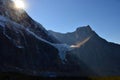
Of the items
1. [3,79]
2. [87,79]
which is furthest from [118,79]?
[3,79]

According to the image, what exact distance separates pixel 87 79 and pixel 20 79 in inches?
449

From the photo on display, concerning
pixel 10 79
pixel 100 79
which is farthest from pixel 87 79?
pixel 10 79

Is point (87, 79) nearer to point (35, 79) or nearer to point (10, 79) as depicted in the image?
point (35, 79)

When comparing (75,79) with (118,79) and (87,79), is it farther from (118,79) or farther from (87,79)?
(118,79)

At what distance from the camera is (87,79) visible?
54.8 meters

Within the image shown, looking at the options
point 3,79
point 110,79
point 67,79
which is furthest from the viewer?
point 67,79

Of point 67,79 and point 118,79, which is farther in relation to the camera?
point 67,79

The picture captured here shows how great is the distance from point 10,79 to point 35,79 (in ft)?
12.4

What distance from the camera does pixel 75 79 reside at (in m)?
59.3

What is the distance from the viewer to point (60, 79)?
54.8 m

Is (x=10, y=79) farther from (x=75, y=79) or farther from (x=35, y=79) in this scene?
(x=75, y=79)

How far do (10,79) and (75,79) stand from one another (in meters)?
14.1

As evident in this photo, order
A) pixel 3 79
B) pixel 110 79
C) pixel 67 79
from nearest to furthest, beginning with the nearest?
pixel 3 79 < pixel 110 79 < pixel 67 79

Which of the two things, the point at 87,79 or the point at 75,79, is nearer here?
the point at 87,79
